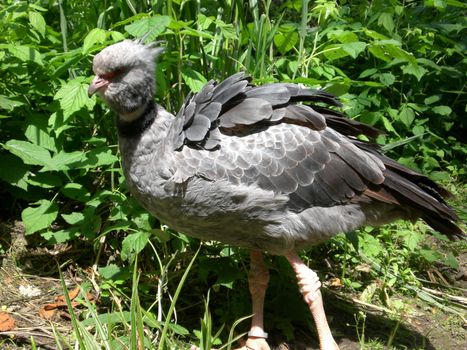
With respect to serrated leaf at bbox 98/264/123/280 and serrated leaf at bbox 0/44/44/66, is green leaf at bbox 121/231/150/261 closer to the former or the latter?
serrated leaf at bbox 98/264/123/280

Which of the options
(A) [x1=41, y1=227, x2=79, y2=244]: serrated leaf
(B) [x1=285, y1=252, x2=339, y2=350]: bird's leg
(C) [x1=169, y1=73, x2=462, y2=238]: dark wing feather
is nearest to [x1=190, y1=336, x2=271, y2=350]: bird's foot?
(B) [x1=285, y1=252, x2=339, y2=350]: bird's leg

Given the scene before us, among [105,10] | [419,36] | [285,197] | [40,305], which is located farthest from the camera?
[419,36]

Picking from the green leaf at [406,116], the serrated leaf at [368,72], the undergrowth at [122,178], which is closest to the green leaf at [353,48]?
the undergrowth at [122,178]

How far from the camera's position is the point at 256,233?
106 inches

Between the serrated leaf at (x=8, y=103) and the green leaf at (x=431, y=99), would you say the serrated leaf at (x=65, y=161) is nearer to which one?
the serrated leaf at (x=8, y=103)

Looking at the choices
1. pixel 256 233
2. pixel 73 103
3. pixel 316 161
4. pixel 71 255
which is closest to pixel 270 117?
pixel 316 161

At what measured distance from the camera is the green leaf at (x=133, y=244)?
2.90 meters

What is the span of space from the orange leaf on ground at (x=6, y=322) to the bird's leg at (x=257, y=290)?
1.05 m

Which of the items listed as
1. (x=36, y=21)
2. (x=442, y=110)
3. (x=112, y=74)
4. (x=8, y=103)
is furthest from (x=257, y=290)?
(x=442, y=110)

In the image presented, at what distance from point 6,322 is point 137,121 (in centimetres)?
109

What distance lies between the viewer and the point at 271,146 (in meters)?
2.69

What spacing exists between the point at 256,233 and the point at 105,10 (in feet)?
4.76

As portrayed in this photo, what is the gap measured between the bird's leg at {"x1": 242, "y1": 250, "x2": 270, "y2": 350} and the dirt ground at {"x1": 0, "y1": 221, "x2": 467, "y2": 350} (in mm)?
147

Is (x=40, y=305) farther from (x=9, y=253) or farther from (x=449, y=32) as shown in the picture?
(x=449, y=32)
